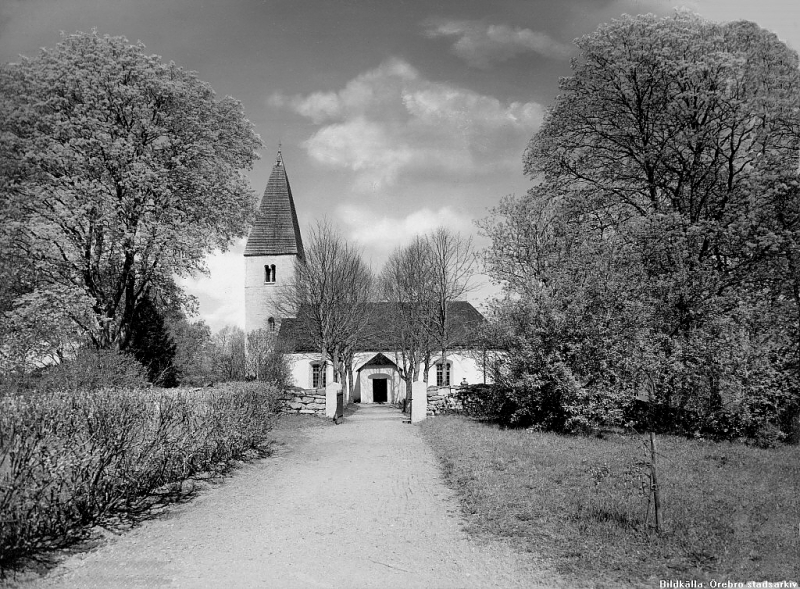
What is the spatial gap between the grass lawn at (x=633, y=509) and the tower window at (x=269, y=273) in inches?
1469

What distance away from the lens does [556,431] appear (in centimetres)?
1438

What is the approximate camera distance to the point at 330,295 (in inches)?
1137

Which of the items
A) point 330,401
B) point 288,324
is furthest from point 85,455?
point 288,324

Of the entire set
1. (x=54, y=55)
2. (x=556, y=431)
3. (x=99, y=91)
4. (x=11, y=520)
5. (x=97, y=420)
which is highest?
(x=54, y=55)

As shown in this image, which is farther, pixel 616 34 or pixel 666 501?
pixel 616 34

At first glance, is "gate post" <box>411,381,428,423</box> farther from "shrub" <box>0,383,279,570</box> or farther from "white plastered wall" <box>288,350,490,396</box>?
"white plastered wall" <box>288,350,490,396</box>

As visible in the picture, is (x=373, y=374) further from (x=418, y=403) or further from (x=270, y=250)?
(x=418, y=403)

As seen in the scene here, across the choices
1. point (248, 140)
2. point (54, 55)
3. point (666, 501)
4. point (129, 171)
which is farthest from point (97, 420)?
point (248, 140)

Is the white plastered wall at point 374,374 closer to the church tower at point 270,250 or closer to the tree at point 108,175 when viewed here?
the church tower at point 270,250

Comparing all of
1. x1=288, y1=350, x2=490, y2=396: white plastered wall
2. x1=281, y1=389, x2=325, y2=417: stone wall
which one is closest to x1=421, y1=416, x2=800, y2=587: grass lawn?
x1=281, y1=389, x2=325, y2=417: stone wall

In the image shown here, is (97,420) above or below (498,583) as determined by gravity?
above

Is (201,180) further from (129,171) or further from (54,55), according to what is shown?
(54,55)

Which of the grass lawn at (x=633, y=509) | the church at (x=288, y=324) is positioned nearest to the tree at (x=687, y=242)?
the grass lawn at (x=633, y=509)

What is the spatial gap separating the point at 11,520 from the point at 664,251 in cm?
1482
